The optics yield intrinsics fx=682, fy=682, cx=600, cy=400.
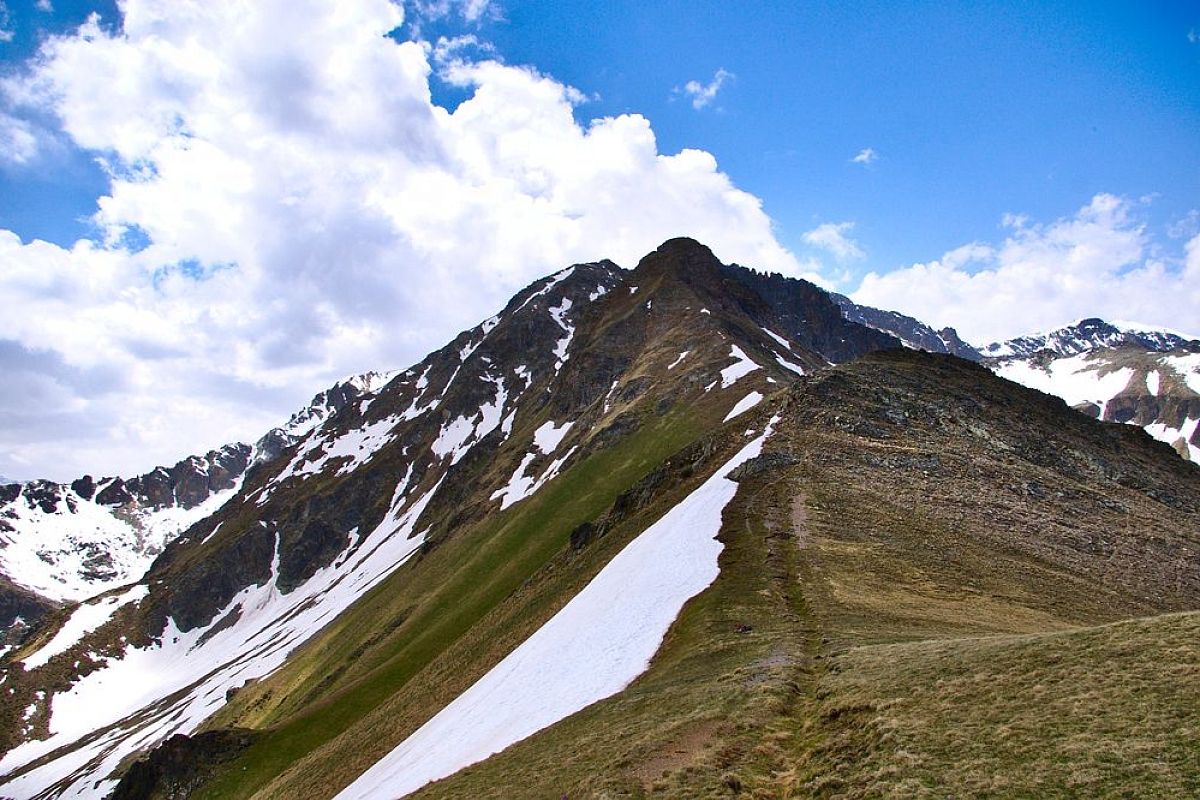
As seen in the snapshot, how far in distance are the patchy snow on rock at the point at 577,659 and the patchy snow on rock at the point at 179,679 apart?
92788 mm

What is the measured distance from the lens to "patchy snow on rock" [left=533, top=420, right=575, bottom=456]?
132 m

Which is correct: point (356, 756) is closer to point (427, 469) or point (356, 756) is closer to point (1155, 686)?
point (1155, 686)

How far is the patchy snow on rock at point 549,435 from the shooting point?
13225 centimetres

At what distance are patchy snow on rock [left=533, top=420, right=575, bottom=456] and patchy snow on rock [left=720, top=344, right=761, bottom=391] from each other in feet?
133

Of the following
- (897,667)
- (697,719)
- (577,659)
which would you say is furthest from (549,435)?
(897,667)

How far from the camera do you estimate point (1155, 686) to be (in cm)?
1457

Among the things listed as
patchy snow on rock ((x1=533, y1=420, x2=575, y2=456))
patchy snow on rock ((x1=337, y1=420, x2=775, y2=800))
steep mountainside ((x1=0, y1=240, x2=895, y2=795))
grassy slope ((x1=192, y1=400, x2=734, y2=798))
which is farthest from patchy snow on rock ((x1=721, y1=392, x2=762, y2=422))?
patchy snow on rock ((x1=533, y1=420, x2=575, y2=456))

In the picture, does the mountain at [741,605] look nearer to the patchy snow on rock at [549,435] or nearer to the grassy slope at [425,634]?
the grassy slope at [425,634]

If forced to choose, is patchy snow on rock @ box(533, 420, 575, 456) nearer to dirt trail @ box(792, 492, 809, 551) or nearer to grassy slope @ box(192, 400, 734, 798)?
grassy slope @ box(192, 400, 734, 798)

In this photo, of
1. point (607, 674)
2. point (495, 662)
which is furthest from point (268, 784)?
point (607, 674)

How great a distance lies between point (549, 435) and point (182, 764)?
8557cm

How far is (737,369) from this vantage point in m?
99.6

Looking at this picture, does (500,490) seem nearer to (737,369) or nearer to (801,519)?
(737,369)

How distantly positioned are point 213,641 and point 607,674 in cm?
20837
